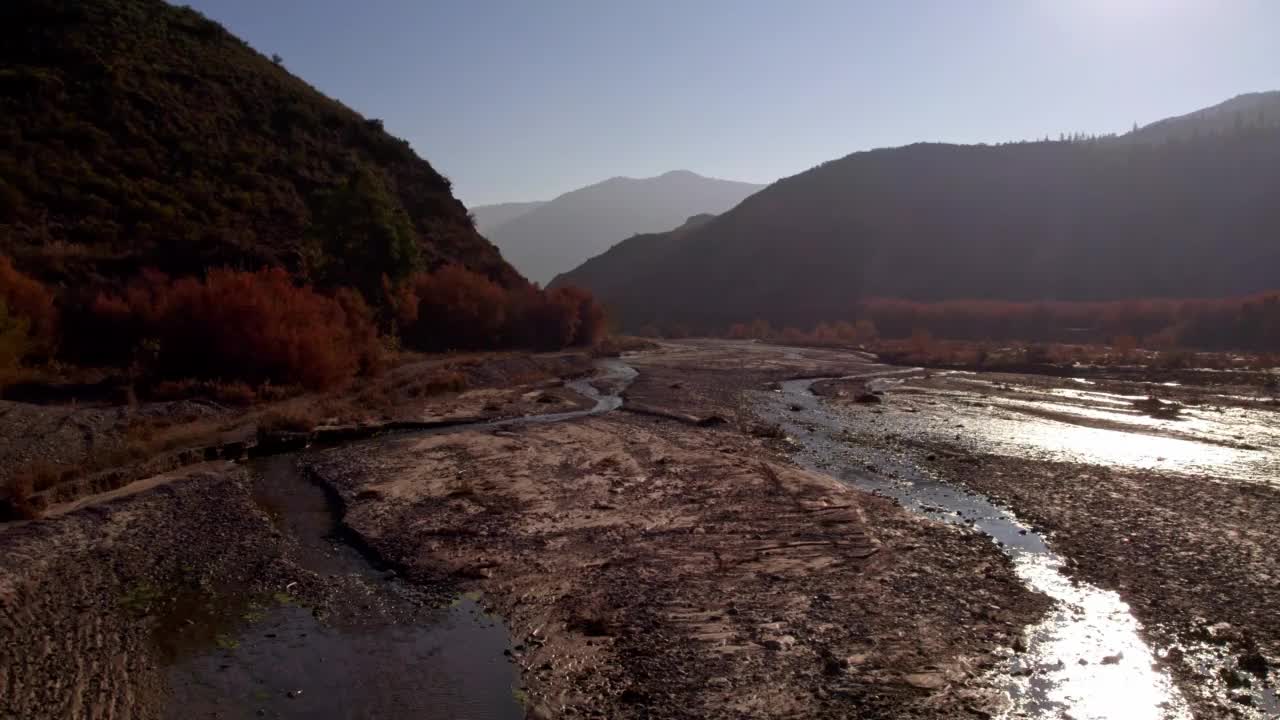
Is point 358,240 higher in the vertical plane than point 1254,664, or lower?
higher

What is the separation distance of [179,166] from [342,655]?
151 feet

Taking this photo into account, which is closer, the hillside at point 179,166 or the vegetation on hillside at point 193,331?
the vegetation on hillside at point 193,331

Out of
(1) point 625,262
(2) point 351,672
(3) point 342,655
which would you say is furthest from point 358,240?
(1) point 625,262

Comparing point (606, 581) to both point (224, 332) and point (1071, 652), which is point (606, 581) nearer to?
point (1071, 652)

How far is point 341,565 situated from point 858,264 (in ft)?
391

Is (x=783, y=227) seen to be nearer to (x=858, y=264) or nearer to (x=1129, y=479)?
(x=858, y=264)

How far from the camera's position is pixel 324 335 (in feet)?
98.3

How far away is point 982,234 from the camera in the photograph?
12112cm

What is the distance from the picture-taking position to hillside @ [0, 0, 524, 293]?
123ft

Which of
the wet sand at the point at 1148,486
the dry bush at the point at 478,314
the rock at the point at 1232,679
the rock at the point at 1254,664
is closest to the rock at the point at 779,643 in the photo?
the wet sand at the point at 1148,486

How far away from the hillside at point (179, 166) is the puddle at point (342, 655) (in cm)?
2767

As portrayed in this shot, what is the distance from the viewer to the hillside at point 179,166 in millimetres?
37500

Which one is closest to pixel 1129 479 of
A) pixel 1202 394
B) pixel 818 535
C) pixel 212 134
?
pixel 818 535

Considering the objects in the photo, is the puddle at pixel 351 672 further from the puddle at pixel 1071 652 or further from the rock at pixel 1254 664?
the rock at pixel 1254 664
